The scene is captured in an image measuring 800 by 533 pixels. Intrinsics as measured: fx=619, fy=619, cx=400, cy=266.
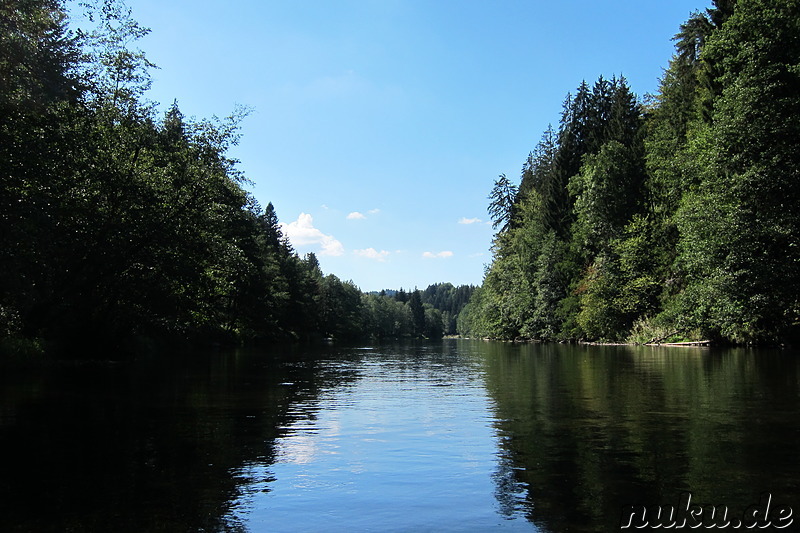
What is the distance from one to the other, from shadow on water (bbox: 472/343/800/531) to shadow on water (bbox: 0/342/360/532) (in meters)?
3.66

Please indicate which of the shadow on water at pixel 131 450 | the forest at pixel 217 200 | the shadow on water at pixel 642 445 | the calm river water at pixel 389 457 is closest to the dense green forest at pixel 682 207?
the forest at pixel 217 200

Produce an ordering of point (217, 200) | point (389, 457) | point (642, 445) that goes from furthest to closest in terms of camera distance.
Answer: point (217, 200), point (642, 445), point (389, 457)

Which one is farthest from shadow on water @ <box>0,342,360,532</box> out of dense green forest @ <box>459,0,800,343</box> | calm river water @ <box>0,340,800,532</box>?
dense green forest @ <box>459,0,800,343</box>

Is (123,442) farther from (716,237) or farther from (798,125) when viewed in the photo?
(798,125)

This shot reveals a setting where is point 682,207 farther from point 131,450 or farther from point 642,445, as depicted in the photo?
A: point 131,450

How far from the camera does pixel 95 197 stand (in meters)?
26.5

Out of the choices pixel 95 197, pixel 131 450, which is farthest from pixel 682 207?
pixel 131 450

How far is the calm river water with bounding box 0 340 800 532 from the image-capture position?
6.46 m

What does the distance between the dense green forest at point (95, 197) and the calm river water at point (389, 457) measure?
19.9 feet

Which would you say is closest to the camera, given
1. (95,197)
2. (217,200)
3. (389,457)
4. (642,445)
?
(389,457)

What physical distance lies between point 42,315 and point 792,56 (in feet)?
132

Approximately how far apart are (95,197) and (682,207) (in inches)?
1343

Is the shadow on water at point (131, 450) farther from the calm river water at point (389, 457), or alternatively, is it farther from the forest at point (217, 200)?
the forest at point (217, 200)

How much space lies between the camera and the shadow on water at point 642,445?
6.80 meters
